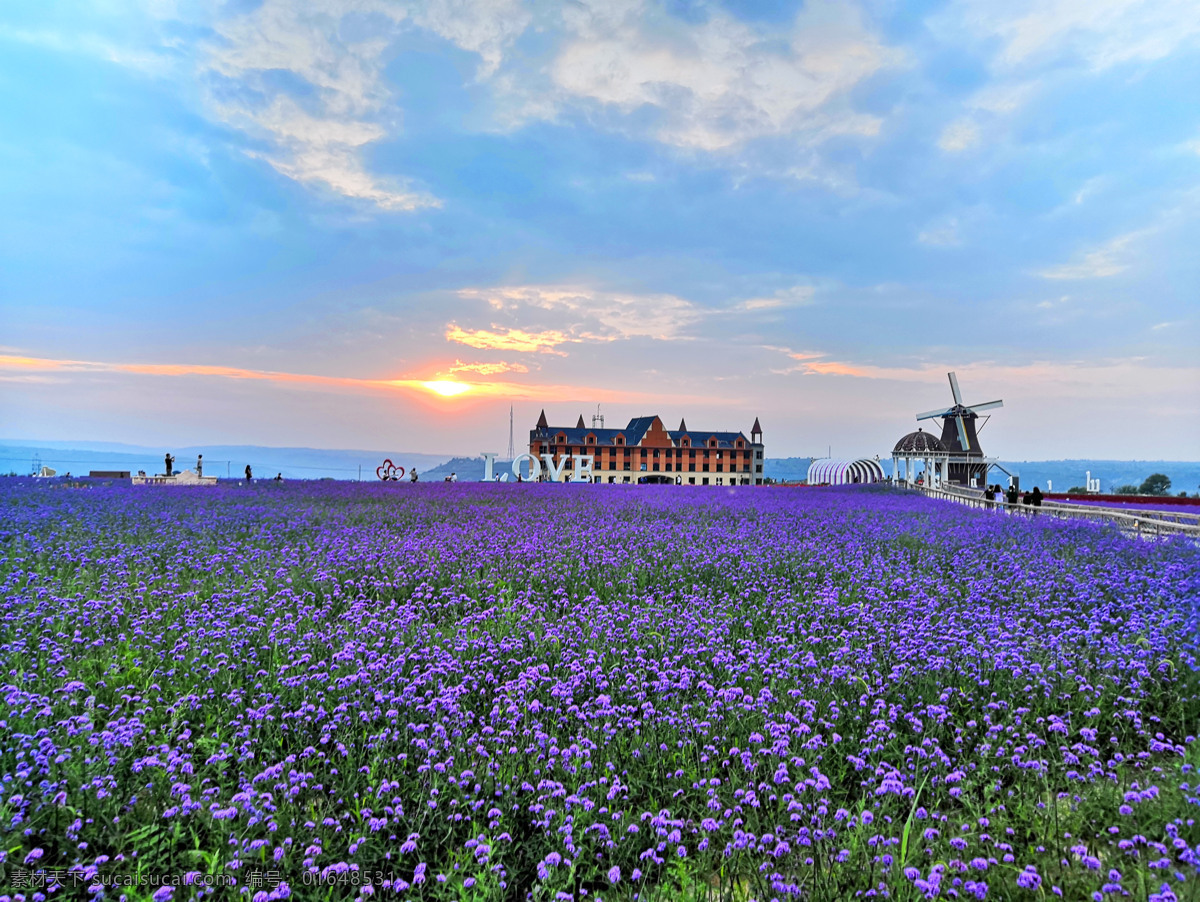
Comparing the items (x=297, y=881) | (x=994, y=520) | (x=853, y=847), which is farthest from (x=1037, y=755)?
(x=994, y=520)

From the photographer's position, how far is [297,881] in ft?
11.4

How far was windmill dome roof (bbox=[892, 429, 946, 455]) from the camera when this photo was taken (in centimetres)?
8362

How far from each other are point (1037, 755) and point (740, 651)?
8.02 feet

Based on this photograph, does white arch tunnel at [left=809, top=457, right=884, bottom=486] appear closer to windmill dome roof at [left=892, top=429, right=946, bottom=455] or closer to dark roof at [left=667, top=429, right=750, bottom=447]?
windmill dome roof at [left=892, top=429, right=946, bottom=455]

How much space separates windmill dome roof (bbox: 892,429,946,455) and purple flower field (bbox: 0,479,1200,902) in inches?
3190

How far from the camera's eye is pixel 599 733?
15.4ft

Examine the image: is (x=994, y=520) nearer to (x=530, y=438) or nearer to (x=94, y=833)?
(x=94, y=833)

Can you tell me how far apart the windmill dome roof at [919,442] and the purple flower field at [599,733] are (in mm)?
81025

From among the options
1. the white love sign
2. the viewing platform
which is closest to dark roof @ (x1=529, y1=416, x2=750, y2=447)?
the white love sign

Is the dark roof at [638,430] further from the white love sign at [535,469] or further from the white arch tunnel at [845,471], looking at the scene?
the white love sign at [535,469]

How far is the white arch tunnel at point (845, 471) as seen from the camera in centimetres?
7375

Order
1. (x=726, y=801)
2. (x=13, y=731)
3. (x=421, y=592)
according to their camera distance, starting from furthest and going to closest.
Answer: (x=421, y=592) < (x=13, y=731) < (x=726, y=801)

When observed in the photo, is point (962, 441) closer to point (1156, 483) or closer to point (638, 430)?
point (1156, 483)

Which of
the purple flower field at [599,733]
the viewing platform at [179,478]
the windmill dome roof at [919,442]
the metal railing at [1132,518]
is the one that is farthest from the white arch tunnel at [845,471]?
the purple flower field at [599,733]
